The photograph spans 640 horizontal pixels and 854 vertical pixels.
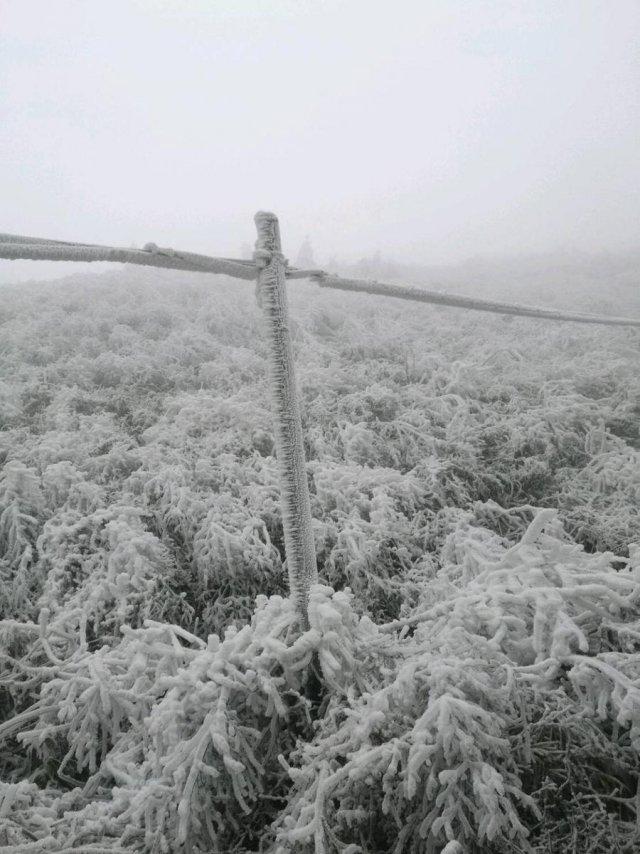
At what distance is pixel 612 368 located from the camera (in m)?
4.83

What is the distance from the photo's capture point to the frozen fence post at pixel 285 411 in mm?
1382

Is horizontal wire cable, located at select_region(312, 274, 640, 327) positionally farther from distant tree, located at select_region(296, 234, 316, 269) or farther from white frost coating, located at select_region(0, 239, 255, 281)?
distant tree, located at select_region(296, 234, 316, 269)

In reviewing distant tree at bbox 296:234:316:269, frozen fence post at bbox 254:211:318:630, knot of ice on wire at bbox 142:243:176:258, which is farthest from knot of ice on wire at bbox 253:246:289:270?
distant tree at bbox 296:234:316:269

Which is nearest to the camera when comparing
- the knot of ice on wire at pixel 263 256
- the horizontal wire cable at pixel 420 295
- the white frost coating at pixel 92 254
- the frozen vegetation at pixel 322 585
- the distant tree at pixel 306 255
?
the white frost coating at pixel 92 254

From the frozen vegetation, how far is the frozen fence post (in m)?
0.12

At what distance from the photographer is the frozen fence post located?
1382mm

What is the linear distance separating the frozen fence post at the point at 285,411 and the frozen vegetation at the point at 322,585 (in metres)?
0.12

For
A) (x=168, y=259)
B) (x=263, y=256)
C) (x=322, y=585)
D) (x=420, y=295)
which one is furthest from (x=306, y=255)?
(x=322, y=585)

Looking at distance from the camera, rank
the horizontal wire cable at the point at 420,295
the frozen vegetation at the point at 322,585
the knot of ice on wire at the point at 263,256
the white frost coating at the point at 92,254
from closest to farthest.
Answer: the white frost coating at the point at 92,254 < the frozen vegetation at the point at 322,585 < the knot of ice on wire at the point at 263,256 < the horizontal wire cable at the point at 420,295

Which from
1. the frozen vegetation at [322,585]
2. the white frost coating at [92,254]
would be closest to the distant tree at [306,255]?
the frozen vegetation at [322,585]

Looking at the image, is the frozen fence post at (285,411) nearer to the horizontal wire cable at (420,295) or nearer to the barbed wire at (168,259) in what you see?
the barbed wire at (168,259)

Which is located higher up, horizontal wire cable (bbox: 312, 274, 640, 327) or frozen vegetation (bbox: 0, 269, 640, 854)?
horizontal wire cable (bbox: 312, 274, 640, 327)

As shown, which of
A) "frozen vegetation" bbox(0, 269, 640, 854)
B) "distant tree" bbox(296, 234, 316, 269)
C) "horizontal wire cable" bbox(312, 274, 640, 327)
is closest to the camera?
"frozen vegetation" bbox(0, 269, 640, 854)

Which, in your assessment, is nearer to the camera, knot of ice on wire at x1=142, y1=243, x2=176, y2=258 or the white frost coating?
the white frost coating
